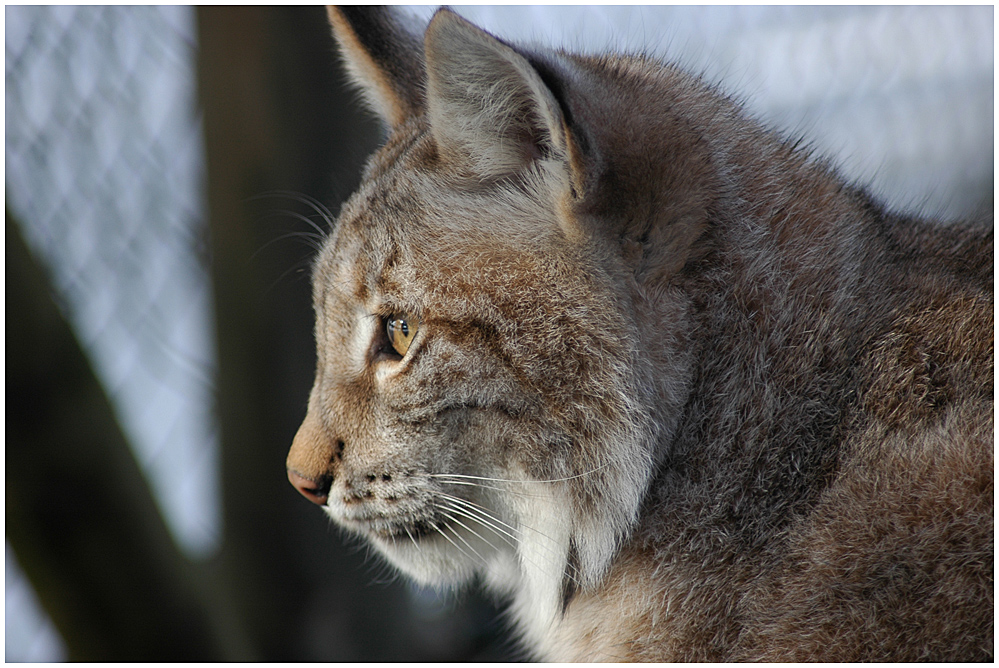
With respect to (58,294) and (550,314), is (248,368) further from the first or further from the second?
(550,314)

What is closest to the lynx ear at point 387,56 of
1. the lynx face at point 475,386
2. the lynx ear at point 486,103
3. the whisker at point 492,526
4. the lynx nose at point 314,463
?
the lynx face at point 475,386

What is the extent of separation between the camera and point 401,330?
104 cm

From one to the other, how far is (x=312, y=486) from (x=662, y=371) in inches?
22.8

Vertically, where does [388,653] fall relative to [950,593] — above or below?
below

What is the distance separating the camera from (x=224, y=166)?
1.81 metres

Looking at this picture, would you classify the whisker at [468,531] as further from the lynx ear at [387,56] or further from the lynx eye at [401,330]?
the lynx ear at [387,56]

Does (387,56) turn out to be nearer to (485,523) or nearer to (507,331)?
(507,331)

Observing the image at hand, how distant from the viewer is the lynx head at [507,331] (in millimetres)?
924

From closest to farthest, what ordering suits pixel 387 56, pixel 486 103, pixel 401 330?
1. pixel 486 103
2. pixel 401 330
3. pixel 387 56

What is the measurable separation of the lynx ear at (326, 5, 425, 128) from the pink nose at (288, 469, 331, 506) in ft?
2.25

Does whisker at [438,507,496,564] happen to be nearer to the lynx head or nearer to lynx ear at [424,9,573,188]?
the lynx head

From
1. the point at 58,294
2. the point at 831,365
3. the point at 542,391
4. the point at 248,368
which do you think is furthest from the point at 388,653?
the point at 831,365

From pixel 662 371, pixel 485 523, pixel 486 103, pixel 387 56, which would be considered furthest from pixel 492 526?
pixel 387 56

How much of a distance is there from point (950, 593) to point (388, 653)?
174cm
